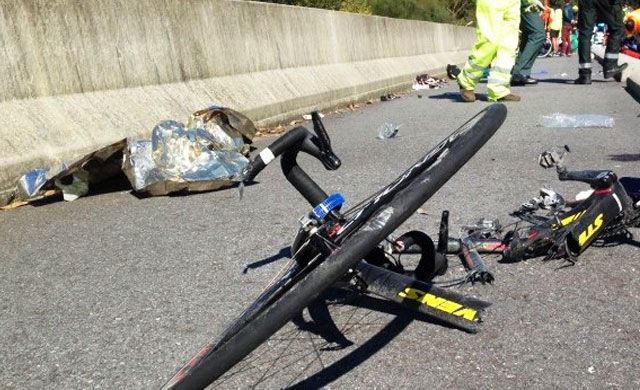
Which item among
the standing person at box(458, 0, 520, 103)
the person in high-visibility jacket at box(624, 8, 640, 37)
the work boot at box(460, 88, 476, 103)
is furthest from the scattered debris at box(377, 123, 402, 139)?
the work boot at box(460, 88, 476, 103)

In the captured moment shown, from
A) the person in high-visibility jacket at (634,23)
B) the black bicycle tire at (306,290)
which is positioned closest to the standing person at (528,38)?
the person in high-visibility jacket at (634,23)

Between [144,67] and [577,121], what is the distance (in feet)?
14.4

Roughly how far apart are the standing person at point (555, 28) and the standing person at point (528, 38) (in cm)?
1860

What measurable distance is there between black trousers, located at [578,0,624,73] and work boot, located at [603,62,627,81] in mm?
54

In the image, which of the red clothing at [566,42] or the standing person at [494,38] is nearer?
the standing person at [494,38]

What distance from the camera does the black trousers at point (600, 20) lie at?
43.9ft

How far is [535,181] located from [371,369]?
9.82ft

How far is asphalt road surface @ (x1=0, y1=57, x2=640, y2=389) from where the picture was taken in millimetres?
2527

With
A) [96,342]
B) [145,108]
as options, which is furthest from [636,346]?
[145,108]

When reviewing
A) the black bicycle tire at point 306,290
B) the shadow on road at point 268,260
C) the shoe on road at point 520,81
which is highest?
the black bicycle tire at point 306,290

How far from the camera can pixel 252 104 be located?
9250mm

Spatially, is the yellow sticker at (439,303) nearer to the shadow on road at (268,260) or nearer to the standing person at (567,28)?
the shadow on road at (268,260)

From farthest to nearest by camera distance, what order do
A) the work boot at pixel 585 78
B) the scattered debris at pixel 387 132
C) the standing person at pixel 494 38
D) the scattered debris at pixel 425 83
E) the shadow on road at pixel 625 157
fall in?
the scattered debris at pixel 425 83, the work boot at pixel 585 78, the standing person at pixel 494 38, the scattered debris at pixel 387 132, the shadow on road at pixel 625 157

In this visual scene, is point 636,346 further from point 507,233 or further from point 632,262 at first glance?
point 507,233
